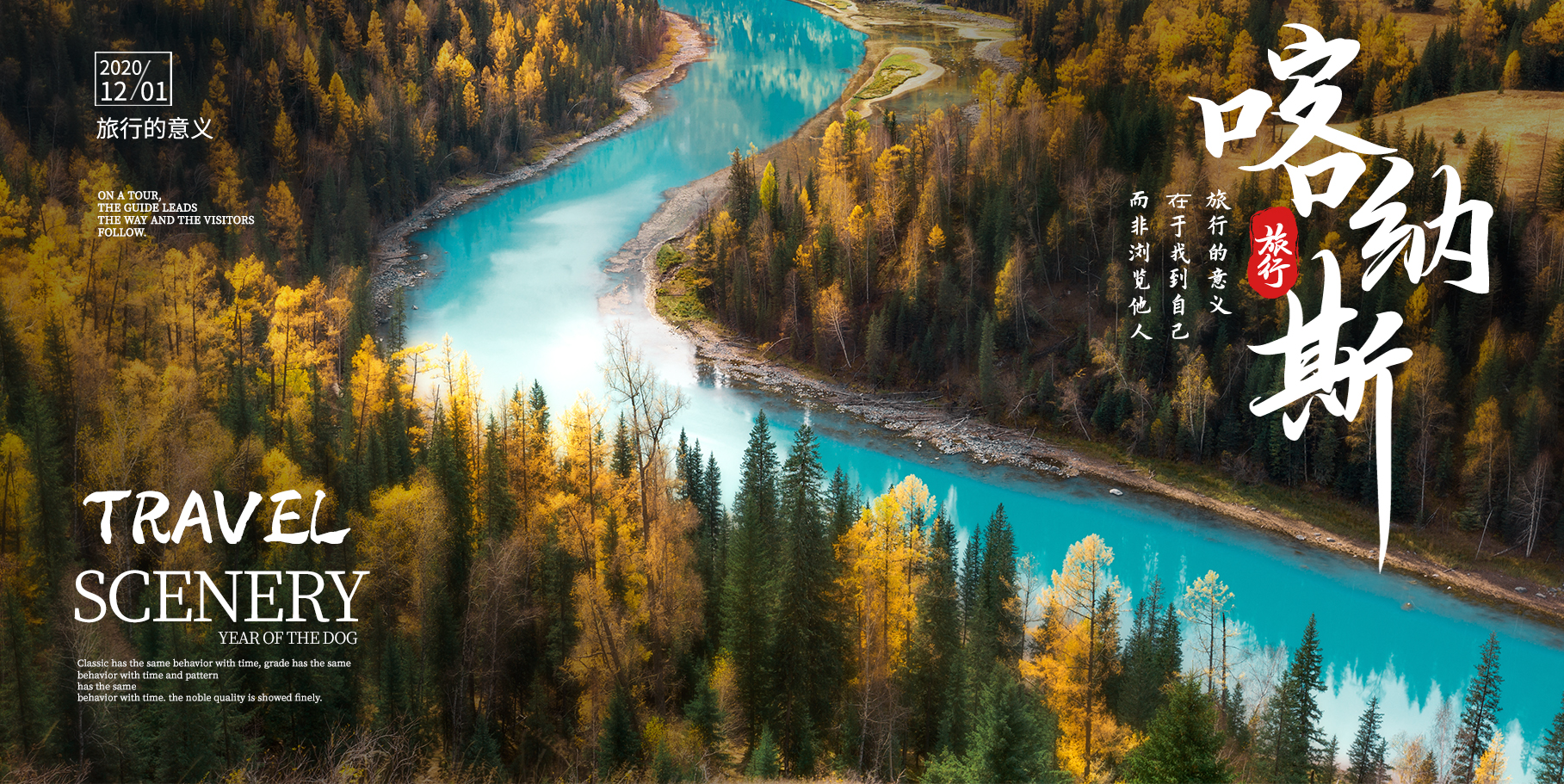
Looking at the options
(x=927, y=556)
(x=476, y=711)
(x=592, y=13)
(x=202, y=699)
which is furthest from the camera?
(x=592, y=13)

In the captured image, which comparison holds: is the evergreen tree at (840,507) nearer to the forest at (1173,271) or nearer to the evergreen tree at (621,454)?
the evergreen tree at (621,454)

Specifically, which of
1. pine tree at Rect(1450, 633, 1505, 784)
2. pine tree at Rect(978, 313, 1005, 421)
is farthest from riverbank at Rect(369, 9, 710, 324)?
pine tree at Rect(1450, 633, 1505, 784)

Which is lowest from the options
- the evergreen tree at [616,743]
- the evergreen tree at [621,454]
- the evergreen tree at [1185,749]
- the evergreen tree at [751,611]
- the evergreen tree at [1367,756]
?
the evergreen tree at [1367,756]

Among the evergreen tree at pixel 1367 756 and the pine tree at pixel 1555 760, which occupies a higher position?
the pine tree at pixel 1555 760

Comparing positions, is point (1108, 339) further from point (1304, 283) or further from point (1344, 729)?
point (1344, 729)

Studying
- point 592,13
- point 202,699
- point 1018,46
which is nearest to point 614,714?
point 202,699

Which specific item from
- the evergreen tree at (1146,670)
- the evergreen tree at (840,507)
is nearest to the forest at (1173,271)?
the evergreen tree at (1146,670)
